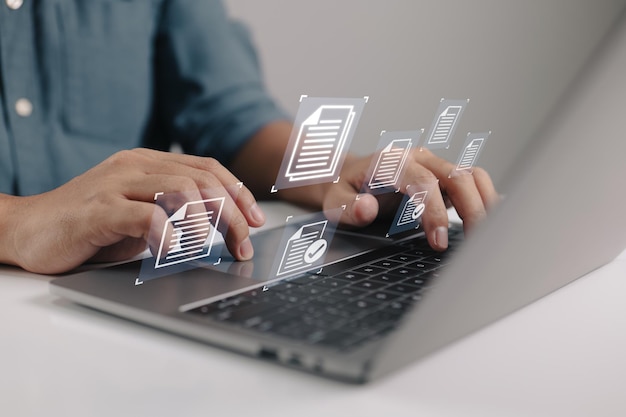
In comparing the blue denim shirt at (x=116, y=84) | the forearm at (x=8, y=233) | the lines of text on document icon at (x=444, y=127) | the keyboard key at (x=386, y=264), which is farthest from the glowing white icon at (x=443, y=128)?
the blue denim shirt at (x=116, y=84)

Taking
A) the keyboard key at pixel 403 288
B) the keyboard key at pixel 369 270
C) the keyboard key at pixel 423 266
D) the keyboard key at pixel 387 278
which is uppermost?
the keyboard key at pixel 403 288

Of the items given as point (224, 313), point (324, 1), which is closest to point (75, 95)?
point (324, 1)

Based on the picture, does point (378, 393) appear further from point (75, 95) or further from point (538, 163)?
point (75, 95)

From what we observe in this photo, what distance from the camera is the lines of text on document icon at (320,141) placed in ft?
1.37

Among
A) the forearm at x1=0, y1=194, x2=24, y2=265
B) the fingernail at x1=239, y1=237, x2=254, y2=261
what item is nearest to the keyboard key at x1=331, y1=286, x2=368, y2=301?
the fingernail at x1=239, y1=237, x2=254, y2=261

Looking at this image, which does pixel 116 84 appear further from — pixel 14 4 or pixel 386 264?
pixel 386 264

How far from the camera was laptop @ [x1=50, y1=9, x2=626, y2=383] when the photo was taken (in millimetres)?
310

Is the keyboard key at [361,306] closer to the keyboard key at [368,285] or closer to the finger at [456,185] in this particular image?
the keyboard key at [368,285]

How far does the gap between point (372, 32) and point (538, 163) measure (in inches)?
15.0

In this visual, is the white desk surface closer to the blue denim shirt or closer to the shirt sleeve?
the blue denim shirt

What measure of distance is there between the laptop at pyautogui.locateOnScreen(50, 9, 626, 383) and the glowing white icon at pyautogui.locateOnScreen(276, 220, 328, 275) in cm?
1

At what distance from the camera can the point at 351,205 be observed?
0.61 m

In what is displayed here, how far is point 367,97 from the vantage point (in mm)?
545

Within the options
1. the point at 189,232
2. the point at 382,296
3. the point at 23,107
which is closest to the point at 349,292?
the point at 382,296
